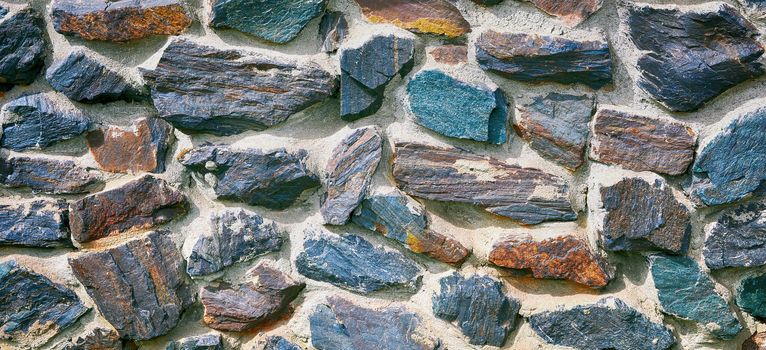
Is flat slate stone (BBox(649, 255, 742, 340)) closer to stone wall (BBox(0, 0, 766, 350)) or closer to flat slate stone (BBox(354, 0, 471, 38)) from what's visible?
stone wall (BBox(0, 0, 766, 350))

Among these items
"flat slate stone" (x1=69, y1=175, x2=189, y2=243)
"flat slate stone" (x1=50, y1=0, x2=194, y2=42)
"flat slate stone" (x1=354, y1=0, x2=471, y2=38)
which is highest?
"flat slate stone" (x1=354, y1=0, x2=471, y2=38)

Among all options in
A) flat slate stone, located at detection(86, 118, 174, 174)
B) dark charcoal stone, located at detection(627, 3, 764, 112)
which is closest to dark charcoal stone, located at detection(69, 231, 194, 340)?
flat slate stone, located at detection(86, 118, 174, 174)

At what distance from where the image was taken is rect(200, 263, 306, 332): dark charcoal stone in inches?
57.9

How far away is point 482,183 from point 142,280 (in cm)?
67

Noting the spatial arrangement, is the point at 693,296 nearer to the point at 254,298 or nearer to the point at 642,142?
the point at 642,142

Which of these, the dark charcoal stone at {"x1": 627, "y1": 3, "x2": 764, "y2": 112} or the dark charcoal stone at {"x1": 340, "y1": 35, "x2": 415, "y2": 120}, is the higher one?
the dark charcoal stone at {"x1": 627, "y1": 3, "x2": 764, "y2": 112}

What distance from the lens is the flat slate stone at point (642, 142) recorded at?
4.45ft

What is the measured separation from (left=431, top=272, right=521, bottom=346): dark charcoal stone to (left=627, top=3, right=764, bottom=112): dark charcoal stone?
0.46 meters

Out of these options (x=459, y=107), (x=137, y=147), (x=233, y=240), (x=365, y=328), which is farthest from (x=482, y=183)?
(x=137, y=147)

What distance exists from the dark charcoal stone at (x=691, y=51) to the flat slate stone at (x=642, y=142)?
0.14 feet

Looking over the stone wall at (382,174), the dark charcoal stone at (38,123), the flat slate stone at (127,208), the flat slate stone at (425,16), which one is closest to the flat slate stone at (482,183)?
the stone wall at (382,174)

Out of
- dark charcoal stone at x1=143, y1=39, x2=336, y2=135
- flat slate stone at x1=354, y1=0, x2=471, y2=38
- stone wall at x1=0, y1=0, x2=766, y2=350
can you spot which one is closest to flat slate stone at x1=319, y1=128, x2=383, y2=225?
stone wall at x1=0, y1=0, x2=766, y2=350

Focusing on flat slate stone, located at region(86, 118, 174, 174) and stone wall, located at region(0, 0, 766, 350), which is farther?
flat slate stone, located at region(86, 118, 174, 174)

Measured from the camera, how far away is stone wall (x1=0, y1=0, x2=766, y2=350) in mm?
1363
